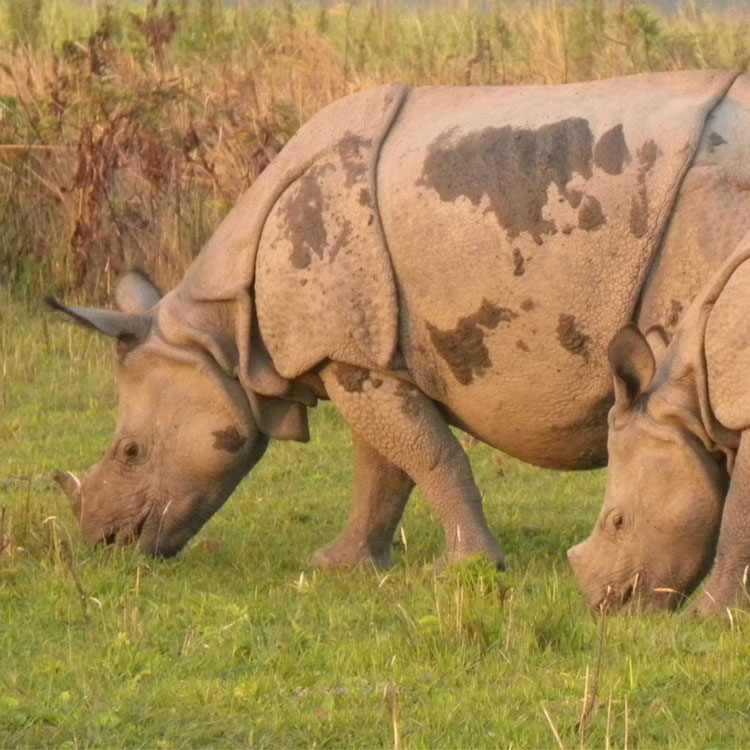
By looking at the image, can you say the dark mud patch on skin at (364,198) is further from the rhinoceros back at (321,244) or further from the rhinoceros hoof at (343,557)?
the rhinoceros hoof at (343,557)

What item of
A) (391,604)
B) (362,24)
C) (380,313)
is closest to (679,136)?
(380,313)

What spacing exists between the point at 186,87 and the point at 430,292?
29.9ft

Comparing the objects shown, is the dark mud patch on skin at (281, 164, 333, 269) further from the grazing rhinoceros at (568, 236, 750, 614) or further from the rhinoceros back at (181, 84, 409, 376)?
the grazing rhinoceros at (568, 236, 750, 614)

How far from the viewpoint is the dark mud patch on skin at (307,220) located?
7.60 meters

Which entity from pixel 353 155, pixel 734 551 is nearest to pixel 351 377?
pixel 353 155

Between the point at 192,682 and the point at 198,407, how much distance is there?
2.58m

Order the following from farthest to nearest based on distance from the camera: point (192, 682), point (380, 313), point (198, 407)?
point (198, 407) < point (380, 313) < point (192, 682)

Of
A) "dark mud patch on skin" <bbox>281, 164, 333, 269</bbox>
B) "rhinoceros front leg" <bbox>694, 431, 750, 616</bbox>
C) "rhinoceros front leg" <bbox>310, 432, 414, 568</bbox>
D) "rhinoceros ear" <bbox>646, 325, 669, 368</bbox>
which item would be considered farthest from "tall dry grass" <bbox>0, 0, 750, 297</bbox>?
"rhinoceros front leg" <bbox>694, 431, 750, 616</bbox>

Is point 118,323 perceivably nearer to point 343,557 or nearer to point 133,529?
point 133,529

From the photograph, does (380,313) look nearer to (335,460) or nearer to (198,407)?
(198,407)

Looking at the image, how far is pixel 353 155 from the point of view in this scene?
7.63 metres

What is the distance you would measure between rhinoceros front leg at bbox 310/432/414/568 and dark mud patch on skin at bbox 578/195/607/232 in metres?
1.74

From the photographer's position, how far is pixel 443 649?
5.96 metres

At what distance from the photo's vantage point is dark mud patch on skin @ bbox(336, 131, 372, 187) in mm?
7566
